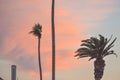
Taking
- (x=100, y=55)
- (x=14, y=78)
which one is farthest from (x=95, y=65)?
(x=14, y=78)

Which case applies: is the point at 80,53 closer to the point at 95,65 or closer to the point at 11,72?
the point at 95,65

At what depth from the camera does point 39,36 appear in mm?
93438

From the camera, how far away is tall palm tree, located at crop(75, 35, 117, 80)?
260ft

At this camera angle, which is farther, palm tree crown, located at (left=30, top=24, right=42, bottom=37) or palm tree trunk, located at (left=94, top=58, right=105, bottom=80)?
palm tree crown, located at (left=30, top=24, right=42, bottom=37)

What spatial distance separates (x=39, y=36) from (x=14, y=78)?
37.7 ft

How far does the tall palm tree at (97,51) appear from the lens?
79125 mm

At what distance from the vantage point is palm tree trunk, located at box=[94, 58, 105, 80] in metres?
78.9

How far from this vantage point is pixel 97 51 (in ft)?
261

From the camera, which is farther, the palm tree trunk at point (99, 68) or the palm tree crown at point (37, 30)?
the palm tree crown at point (37, 30)

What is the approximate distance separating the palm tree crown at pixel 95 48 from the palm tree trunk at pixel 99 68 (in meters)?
0.89

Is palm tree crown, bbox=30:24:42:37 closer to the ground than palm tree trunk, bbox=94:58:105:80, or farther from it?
farther from it

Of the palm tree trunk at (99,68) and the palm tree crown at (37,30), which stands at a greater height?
the palm tree crown at (37,30)

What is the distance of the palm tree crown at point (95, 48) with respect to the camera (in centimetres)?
7950

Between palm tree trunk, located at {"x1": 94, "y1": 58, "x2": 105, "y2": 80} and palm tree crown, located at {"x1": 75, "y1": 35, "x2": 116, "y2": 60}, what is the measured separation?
0.89 metres
